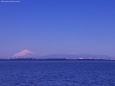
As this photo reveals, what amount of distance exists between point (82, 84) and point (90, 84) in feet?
4.92

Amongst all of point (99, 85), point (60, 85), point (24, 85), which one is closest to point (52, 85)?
point (60, 85)

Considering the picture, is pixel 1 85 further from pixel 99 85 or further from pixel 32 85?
pixel 99 85

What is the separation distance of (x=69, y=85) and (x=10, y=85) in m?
10.6

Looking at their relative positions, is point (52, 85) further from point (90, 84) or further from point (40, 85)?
point (90, 84)

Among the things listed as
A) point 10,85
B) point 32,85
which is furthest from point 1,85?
point 32,85

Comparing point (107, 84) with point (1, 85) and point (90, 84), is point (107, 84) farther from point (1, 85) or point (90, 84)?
point (1, 85)

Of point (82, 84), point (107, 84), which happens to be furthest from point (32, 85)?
point (107, 84)

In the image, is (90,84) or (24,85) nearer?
(24,85)

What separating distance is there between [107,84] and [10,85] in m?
18.0

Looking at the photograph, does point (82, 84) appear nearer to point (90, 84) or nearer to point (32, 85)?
point (90, 84)

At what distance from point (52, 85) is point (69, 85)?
3102mm

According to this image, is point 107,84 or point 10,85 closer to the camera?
point 10,85

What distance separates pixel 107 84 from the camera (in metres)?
52.7

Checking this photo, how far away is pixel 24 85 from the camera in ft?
163
